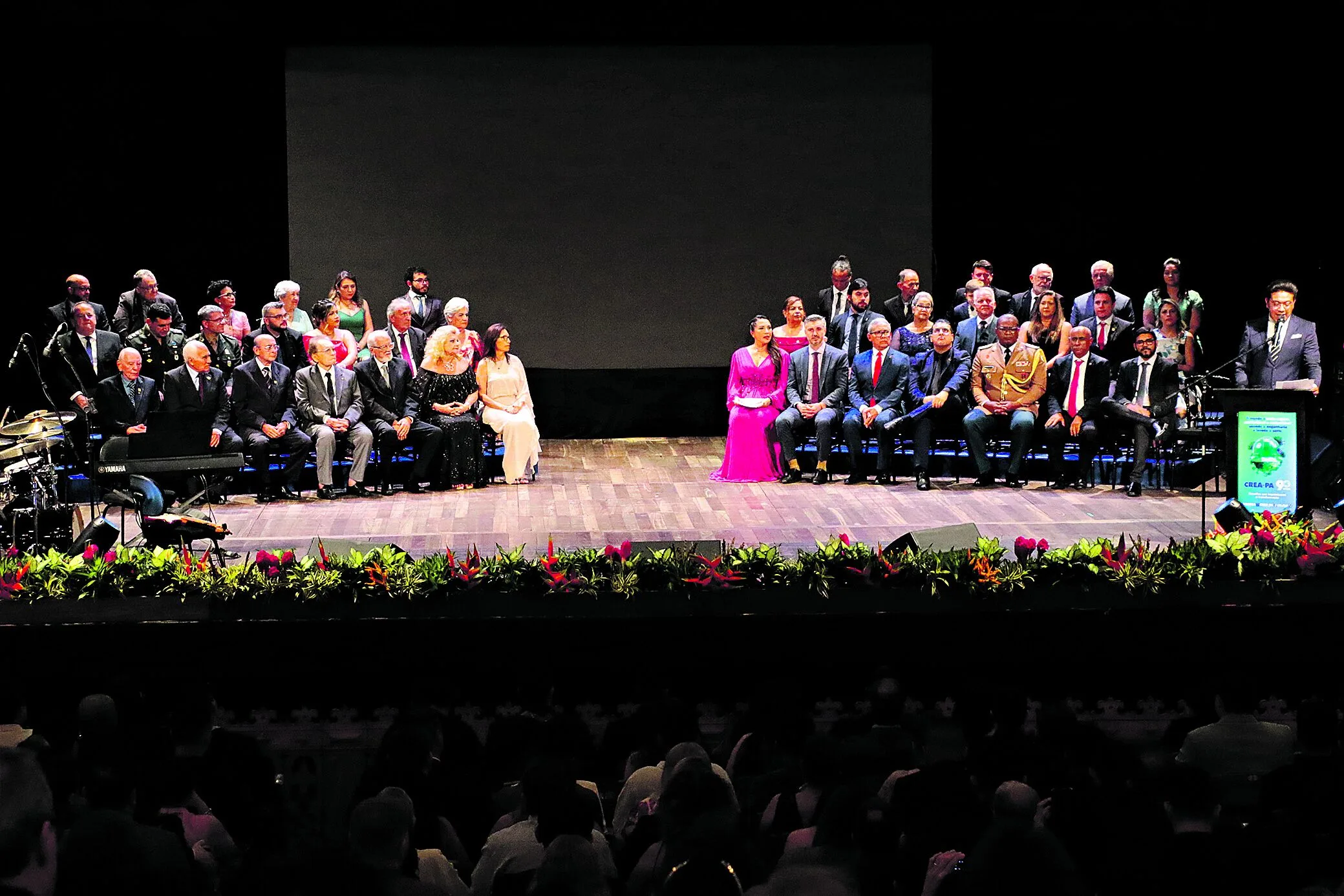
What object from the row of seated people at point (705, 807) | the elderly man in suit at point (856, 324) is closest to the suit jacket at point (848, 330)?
the elderly man in suit at point (856, 324)

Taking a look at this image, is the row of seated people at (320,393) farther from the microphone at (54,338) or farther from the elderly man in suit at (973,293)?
the elderly man in suit at (973,293)

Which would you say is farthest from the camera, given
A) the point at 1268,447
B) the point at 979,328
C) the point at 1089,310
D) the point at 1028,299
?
the point at 1028,299

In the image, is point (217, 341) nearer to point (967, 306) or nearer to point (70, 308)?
point (70, 308)

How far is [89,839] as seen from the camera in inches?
105

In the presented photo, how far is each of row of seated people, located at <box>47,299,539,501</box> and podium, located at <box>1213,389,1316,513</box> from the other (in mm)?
4985

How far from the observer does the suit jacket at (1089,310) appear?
36.1ft

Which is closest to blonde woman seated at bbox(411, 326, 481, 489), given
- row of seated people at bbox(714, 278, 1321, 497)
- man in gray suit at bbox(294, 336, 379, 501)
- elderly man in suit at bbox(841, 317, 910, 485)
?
man in gray suit at bbox(294, 336, 379, 501)

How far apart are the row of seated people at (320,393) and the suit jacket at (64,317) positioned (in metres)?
0.14

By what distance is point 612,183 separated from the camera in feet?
42.2

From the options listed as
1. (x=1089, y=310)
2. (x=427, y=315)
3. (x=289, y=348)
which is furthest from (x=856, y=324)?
(x=289, y=348)

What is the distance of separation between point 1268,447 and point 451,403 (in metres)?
5.78

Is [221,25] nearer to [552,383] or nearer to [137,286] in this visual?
[137,286]

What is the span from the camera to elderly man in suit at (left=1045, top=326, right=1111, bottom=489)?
1020cm

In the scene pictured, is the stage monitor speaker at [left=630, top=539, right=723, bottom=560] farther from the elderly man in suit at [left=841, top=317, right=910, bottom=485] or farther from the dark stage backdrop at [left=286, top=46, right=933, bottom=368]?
the dark stage backdrop at [left=286, top=46, right=933, bottom=368]
